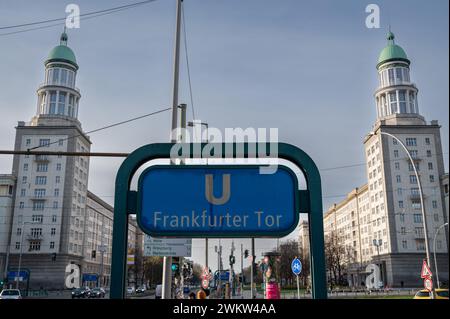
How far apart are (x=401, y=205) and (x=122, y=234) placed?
300ft

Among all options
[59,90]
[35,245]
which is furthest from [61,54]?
[35,245]

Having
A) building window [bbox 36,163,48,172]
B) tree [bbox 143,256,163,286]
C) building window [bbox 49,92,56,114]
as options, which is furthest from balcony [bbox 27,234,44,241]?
tree [bbox 143,256,163,286]

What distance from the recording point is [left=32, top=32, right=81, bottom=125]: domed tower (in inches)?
3625

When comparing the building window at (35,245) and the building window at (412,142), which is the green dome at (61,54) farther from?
the building window at (412,142)

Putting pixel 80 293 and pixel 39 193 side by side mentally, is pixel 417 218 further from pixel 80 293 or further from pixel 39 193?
pixel 39 193

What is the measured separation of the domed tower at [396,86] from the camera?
9606 centimetres

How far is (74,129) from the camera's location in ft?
297

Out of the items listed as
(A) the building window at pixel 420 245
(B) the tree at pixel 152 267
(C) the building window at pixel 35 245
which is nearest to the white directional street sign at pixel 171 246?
(C) the building window at pixel 35 245

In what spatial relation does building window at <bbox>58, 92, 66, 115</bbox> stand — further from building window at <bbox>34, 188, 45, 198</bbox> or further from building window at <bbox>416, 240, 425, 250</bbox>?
building window at <bbox>416, 240, 425, 250</bbox>

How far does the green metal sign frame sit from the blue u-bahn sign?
14 cm

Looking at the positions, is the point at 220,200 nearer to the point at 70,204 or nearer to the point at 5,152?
the point at 5,152
